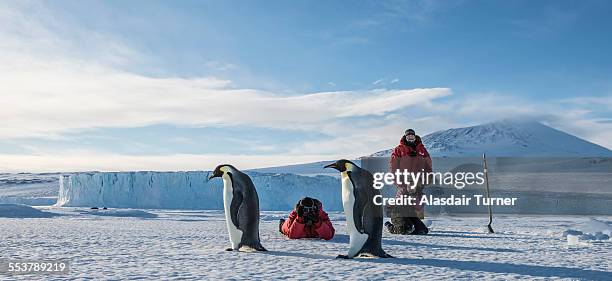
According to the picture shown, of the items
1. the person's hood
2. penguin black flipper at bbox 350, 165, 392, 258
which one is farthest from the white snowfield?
penguin black flipper at bbox 350, 165, 392, 258

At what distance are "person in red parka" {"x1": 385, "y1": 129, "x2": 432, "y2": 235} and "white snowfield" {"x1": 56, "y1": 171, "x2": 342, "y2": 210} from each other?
2277 cm

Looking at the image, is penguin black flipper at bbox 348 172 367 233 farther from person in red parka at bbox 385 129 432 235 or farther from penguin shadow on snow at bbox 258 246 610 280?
person in red parka at bbox 385 129 432 235

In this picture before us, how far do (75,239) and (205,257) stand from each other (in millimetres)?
3033

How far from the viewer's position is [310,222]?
24.7 feet

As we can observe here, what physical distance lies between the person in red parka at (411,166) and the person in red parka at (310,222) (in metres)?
1.41

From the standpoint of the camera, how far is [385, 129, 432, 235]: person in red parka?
8.32 meters

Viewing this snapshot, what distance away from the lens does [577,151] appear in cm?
11144

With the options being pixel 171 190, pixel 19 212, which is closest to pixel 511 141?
pixel 171 190

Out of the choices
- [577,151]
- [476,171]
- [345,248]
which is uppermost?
[577,151]

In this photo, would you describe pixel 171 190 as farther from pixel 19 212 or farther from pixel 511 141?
pixel 511 141

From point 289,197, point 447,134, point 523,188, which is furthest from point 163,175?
point 447,134

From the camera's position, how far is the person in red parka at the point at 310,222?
7.50m

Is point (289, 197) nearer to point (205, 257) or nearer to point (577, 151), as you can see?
point (205, 257)

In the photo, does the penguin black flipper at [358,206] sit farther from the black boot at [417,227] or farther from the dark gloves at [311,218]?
the black boot at [417,227]
